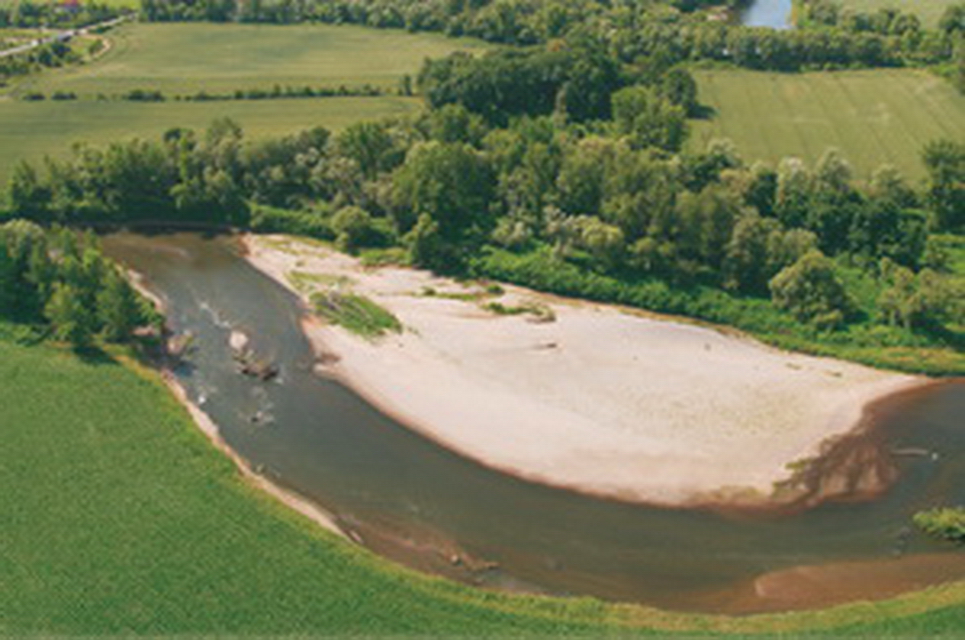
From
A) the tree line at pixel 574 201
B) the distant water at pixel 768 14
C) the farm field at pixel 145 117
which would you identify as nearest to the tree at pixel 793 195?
the tree line at pixel 574 201

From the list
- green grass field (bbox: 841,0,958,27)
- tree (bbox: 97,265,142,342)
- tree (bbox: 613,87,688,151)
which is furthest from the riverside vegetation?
green grass field (bbox: 841,0,958,27)

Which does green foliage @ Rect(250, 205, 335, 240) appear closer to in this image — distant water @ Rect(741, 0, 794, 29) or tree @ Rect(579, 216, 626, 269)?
tree @ Rect(579, 216, 626, 269)

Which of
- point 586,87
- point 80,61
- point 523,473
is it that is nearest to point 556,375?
point 523,473

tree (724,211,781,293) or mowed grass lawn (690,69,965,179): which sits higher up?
mowed grass lawn (690,69,965,179)

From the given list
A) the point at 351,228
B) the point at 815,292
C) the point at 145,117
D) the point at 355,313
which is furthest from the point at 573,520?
the point at 145,117

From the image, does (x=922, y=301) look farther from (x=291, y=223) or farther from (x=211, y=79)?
(x=211, y=79)

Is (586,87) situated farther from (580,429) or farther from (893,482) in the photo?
(893,482)

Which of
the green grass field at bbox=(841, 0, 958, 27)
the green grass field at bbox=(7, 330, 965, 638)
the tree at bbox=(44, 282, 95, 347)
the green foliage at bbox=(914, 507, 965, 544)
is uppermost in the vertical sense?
the green grass field at bbox=(841, 0, 958, 27)
